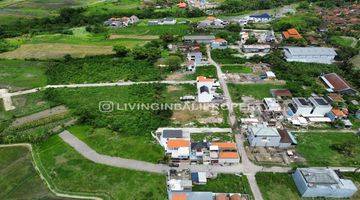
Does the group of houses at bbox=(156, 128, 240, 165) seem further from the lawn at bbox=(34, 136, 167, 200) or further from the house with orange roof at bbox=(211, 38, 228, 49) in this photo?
the house with orange roof at bbox=(211, 38, 228, 49)

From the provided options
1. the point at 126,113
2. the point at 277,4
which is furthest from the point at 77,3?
the point at 126,113

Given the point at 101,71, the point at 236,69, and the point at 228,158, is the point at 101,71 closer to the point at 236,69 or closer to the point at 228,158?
the point at 236,69

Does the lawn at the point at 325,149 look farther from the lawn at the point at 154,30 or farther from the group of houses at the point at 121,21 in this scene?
the group of houses at the point at 121,21

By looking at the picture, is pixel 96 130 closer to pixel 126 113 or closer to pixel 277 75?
pixel 126 113

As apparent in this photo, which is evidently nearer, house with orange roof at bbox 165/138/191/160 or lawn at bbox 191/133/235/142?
house with orange roof at bbox 165/138/191/160

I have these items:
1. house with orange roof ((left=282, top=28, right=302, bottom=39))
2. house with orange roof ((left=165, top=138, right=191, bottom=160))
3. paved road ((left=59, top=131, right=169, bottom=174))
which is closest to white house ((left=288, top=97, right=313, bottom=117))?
house with orange roof ((left=165, top=138, right=191, bottom=160))

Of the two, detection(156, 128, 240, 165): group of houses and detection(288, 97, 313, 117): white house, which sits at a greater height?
detection(288, 97, 313, 117): white house

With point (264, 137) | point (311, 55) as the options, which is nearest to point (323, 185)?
point (264, 137)
